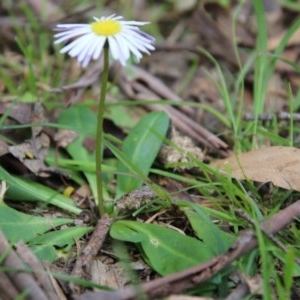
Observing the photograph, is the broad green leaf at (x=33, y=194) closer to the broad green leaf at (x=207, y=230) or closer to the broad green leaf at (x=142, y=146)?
the broad green leaf at (x=142, y=146)

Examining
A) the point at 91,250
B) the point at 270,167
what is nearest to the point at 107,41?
the point at 91,250

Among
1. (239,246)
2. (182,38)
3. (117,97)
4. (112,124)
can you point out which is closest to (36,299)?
(239,246)

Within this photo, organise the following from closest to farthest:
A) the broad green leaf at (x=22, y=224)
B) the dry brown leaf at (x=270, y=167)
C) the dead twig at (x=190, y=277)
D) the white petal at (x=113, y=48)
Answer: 1. the dead twig at (x=190, y=277)
2. the white petal at (x=113, y=48)
3. the broad green leaf at (x=22, y=224)
4. the dry brown leaf at (x=270, y=167)

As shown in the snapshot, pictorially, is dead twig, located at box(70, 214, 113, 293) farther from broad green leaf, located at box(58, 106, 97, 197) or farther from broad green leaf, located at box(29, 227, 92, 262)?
broad green leaf, located at box(58, 106, 97, 197)

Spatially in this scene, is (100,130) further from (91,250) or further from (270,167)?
(270,167)

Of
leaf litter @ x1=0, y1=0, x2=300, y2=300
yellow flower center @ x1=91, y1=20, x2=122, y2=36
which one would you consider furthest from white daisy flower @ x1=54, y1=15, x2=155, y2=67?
leaf litter @ x1=0, y1=0, x2=300, y2=300

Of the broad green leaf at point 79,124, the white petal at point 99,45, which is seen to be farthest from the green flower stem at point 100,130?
the broad green leaf at point 79,124
